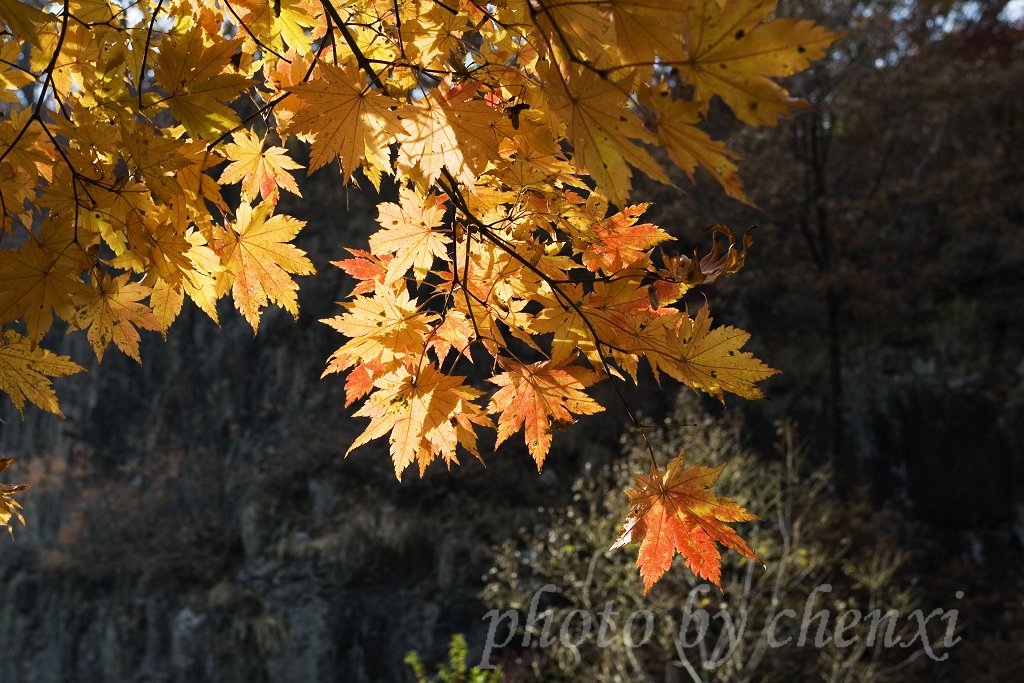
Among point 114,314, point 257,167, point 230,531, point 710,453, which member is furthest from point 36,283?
point 230,531

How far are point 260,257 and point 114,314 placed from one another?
184 millimetres

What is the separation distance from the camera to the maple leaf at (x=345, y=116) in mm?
708

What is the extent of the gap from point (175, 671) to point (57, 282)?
254 inches

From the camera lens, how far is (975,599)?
5.74m

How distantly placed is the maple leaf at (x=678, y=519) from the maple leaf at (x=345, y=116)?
1.35ft

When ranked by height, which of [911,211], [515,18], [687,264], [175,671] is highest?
[911,211]

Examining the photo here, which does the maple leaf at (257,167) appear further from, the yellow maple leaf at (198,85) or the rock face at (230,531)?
the rock face at (230,531)

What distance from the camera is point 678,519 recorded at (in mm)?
837

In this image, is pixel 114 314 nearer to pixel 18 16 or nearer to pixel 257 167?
pixel 257 167

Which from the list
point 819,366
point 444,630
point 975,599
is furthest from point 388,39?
point 819,366

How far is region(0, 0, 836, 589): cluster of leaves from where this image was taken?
73 cm

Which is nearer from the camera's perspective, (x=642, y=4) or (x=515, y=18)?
(x=642, y=4)

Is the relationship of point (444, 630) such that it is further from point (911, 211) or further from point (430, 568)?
point (911, 211)

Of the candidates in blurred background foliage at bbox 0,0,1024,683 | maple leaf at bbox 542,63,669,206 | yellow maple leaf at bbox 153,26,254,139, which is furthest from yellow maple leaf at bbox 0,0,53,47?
blurred background foliage at bbox 0,0,1024,683
